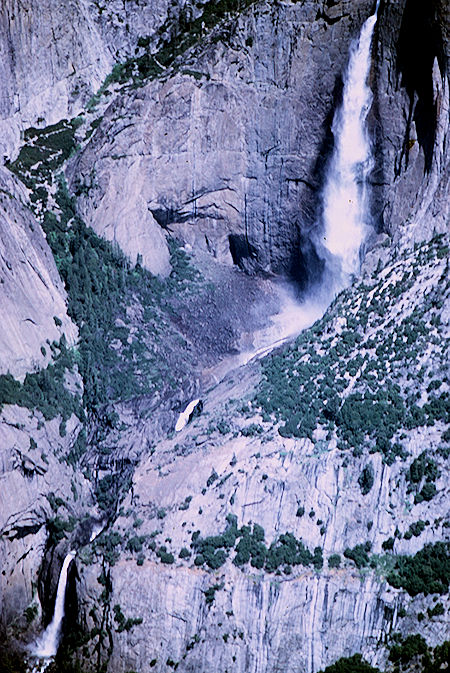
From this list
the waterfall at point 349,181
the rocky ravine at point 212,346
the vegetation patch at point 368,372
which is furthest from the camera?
the waterfall at point 349,181

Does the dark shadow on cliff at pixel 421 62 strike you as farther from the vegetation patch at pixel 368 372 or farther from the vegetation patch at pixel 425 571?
the vegetation patch at pixel 425 571

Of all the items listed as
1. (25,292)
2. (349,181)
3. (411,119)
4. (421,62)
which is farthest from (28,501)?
(421,62)

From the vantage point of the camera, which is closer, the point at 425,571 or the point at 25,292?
the point at 425,571

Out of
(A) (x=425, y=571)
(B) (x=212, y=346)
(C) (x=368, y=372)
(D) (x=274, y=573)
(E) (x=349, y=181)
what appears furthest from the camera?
(B) (x=212, y=346)

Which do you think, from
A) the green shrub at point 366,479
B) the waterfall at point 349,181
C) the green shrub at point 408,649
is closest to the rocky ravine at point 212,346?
the green shrub at point 366,479

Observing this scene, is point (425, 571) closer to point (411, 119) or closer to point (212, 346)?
point (212, 346)

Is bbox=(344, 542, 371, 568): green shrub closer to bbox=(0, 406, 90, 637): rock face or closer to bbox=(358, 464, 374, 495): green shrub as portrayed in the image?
bbox=(358, 464, 374, 495): green shrub
